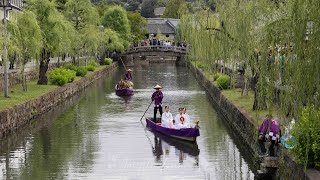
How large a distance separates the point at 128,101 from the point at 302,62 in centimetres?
3083

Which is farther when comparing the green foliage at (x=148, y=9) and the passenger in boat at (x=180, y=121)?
the green foliage at (x=148, y=9)

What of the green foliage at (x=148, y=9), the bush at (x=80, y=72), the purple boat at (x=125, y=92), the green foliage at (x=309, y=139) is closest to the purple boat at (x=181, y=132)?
the green foliage at (x=309, y=139)

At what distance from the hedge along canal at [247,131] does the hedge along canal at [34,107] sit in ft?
35.4

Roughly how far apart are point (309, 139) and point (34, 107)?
21388 mm

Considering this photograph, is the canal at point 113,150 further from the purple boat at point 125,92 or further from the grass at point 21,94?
the purple boat at point 125,92

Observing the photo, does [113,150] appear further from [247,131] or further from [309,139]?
[309,139]

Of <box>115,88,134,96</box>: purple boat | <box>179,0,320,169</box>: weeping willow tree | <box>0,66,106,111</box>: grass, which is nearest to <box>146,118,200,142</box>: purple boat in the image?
<box>0,66,106,111</box>: grass

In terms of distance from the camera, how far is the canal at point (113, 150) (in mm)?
20266

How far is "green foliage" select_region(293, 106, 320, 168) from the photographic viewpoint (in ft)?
44.8

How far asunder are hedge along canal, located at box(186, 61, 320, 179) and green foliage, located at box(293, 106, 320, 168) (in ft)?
1.03

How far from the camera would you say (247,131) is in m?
24.3

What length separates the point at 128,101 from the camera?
42.4 m

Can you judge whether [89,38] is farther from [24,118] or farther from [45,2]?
[24,118]

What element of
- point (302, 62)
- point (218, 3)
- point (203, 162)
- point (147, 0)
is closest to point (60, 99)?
point (218, 3)
